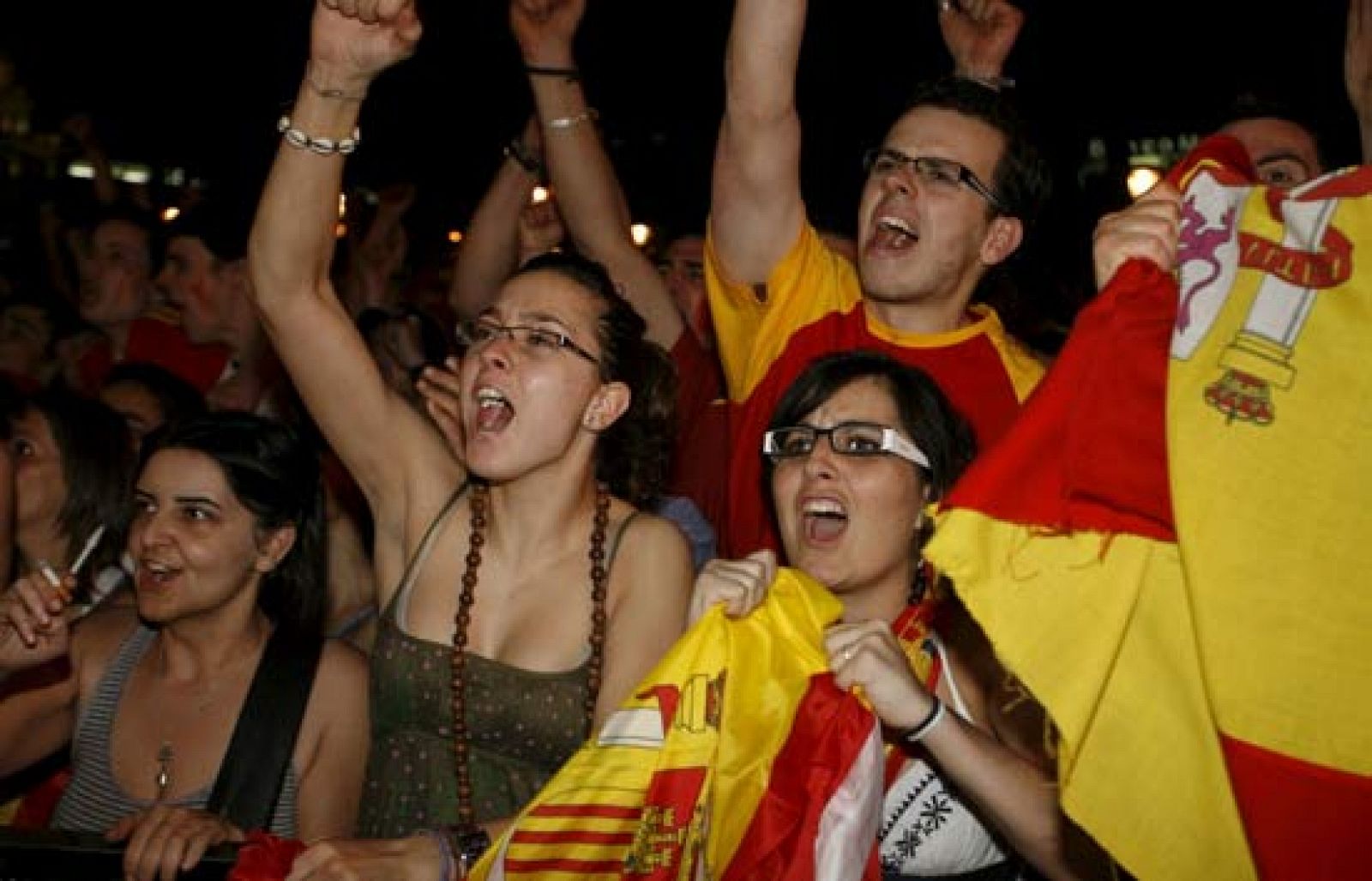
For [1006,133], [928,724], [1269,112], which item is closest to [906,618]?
[928,724]

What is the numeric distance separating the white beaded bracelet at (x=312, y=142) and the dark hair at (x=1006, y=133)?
5.01 feet

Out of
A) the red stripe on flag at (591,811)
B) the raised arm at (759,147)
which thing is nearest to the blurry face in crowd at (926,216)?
the raised arm at (759,147)

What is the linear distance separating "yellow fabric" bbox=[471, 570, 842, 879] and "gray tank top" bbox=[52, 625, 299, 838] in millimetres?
835

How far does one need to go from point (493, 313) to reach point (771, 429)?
0.63 m

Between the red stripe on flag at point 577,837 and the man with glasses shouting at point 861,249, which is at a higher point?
the man with glasses shouting at point 861,249

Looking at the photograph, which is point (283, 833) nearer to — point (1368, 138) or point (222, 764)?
point (222, 764)

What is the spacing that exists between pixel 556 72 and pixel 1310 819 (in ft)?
10.5

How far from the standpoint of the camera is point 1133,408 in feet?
6.70

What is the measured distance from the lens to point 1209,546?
1962 millimetres

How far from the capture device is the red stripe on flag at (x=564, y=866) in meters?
2.49

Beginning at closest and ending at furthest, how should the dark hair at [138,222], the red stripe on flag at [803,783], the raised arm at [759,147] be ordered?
1. the red stripe on flag at [803,783]
2. the raised arm at [759,147]
3. the dark hair at [138,222]

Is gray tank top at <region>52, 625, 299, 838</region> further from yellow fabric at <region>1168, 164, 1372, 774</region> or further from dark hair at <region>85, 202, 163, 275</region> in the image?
dark hair at <region>85, 202, 163, 275</region>

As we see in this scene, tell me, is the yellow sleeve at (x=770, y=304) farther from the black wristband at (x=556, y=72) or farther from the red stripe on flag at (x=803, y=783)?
the red stripe on flag at (x=803, y=783)

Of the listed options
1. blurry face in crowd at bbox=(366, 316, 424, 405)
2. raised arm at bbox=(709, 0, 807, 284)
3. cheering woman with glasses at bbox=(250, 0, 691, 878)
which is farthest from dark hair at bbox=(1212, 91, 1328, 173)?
blurry face in crowd at bbox=(366, 316, 424, 405)
